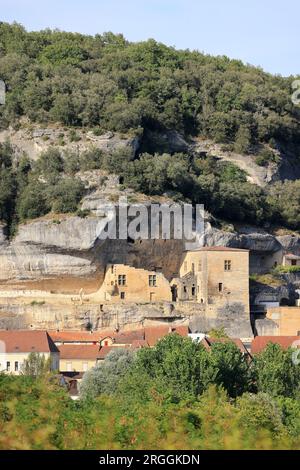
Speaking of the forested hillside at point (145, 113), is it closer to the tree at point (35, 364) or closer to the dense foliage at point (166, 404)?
the tree at point (35, 364)

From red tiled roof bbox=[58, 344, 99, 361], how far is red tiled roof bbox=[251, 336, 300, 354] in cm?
674

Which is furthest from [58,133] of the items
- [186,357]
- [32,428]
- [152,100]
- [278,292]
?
[32,428]

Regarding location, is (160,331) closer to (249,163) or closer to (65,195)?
(65,195)

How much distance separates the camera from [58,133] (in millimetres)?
85062

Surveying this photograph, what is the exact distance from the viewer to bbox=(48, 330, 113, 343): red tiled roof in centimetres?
7419

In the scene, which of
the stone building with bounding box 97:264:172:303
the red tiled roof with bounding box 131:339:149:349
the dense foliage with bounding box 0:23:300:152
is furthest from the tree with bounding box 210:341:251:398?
the dense foliage with bounding box 0:23:300:152

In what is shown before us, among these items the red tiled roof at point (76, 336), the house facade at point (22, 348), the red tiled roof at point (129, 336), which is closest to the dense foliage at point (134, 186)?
the red tiled roof at point (76, 336)

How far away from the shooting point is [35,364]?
213 feet

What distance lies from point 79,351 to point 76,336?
2.14 m

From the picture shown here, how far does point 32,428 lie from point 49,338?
3636 centimetres

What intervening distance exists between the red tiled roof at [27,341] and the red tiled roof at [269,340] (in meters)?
8.56

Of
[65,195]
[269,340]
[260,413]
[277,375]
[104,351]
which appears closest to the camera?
[260,413]

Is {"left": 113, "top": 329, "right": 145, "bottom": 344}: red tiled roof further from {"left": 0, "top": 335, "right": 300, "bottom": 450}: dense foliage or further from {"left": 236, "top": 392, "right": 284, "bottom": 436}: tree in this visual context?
{"left": 236, "top": 392, "right": 284, "bottom": 436}: tree

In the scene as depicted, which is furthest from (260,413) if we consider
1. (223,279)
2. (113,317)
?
(223,279)
